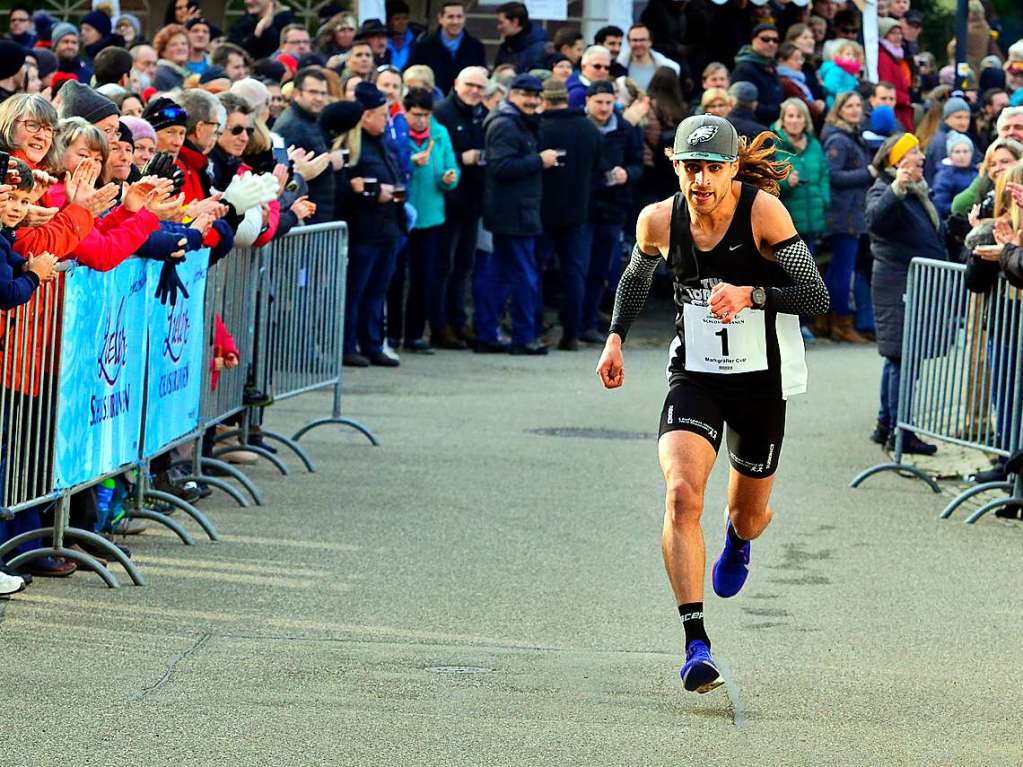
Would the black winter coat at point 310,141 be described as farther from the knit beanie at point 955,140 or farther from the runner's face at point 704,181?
the runner's face at point 704,181

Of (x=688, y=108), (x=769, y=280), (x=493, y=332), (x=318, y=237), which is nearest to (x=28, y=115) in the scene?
(x=769, y=280)

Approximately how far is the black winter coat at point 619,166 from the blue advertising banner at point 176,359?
8730 millimetres

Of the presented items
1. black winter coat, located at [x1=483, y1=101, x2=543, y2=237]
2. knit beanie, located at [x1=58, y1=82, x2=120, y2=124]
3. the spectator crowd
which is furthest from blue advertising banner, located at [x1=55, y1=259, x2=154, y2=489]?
black winter coat, located at [x1=483, y1=101, x2=543, y2=237]

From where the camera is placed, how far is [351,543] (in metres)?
10.5

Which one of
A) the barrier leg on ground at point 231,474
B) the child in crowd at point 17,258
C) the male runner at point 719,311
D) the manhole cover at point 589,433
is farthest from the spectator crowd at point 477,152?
the male runner at point 719,311

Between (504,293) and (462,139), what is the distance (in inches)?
57.2

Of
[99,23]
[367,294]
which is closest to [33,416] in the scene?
[367,294]

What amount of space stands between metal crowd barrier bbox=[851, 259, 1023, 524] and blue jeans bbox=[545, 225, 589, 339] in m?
6.72

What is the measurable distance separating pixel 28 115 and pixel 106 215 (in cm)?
78

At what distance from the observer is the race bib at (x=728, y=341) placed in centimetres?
796

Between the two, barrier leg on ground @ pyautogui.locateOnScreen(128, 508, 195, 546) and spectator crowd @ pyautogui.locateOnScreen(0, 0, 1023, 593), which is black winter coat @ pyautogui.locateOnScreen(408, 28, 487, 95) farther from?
barrier leg on ground @ pyautogui.locateOnScreen(128, 508, 195, 546)

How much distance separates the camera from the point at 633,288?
835cm

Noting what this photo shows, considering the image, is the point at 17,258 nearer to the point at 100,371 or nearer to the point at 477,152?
the point at 100,371

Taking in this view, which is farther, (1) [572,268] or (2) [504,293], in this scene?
(1) [572,268]
